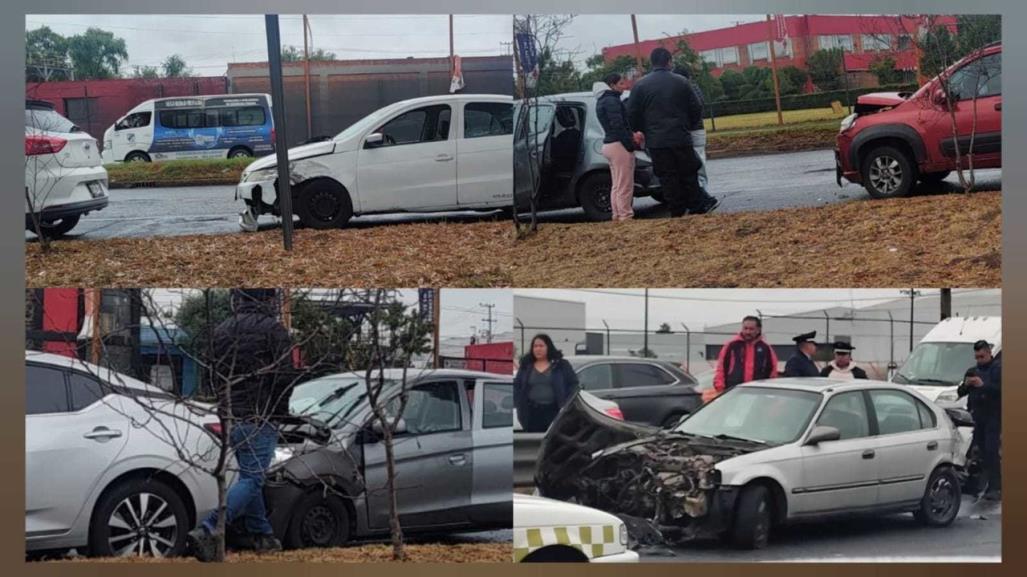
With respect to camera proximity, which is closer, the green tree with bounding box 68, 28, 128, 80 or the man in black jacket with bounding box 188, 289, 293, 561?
the man in black jacket with bounding box 188, 289, 293, 561

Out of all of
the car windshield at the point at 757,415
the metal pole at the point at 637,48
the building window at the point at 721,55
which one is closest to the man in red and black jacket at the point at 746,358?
the car windshield at the point at 757,415

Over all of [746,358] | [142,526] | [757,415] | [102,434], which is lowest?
[142,526]

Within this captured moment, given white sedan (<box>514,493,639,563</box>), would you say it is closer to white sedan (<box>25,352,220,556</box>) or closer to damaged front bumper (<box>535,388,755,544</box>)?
damaged front bumper (<box>535,388,755,544</box>)

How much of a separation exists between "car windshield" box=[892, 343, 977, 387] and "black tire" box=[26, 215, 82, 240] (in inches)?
253

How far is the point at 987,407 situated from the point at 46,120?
7417mm

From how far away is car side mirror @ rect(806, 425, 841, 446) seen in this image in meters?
8.65

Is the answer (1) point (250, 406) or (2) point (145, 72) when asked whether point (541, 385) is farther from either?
(2) point (145, 72)

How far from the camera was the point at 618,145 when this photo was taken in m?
9.63

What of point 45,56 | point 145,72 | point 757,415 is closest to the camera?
point 757,415

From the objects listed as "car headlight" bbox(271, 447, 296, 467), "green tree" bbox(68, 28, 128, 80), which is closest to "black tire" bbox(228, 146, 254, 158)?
"green tree" bbox(68, 28, 128, 80)

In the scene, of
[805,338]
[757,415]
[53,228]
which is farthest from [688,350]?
[53,228]

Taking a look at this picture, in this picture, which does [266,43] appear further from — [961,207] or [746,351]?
[961,207]

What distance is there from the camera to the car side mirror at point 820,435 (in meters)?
8.65

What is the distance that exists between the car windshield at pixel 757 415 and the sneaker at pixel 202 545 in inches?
135
